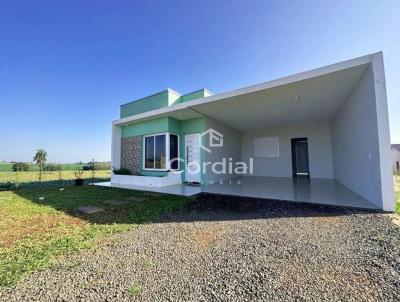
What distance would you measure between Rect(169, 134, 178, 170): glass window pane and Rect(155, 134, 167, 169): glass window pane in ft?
1.02

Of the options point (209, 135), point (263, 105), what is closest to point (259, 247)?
point (263, 105)

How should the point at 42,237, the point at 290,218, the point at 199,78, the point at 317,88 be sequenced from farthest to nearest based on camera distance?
1. the point at 199,78
2. the point at 317,88
3. the point at 290,218
4. the point at 42,237

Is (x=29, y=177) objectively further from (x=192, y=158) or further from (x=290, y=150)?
(x=290, y=150)

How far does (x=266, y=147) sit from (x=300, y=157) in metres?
2.04

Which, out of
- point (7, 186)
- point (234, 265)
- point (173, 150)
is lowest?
point (234, 265)

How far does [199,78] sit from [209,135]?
361 centimetres

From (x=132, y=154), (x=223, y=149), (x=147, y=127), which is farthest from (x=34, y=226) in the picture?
(x=223, y=149)

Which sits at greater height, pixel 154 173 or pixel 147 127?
pixel 147 127

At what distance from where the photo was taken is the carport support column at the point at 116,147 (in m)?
10.0

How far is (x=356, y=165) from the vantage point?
17.6 ft

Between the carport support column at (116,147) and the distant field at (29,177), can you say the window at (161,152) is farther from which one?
the distant field at (29,177)

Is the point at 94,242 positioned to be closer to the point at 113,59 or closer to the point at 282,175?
the point at 113,59

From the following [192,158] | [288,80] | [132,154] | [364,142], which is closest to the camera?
[364,142]
